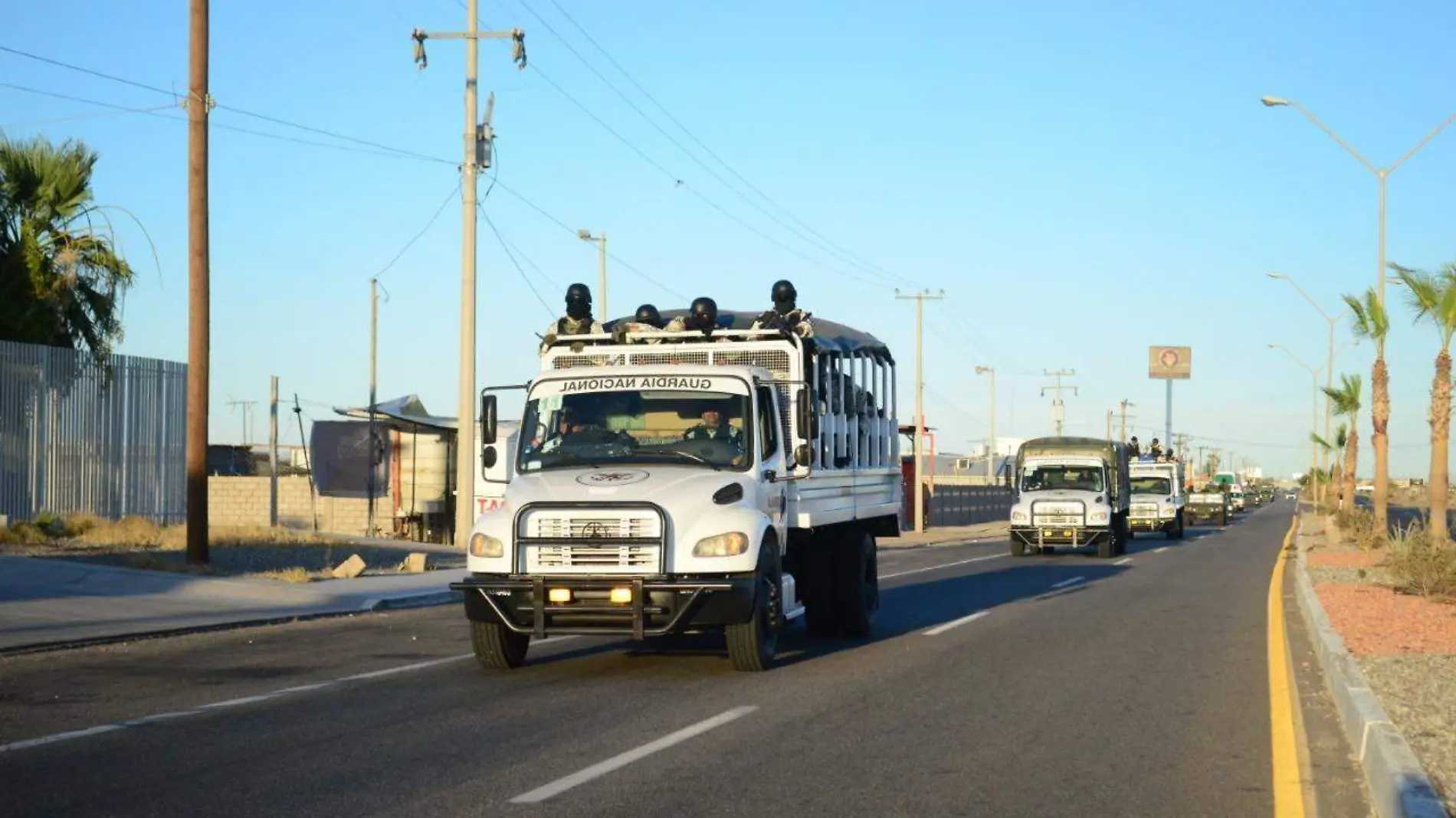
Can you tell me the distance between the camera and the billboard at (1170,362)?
12781 centimetres

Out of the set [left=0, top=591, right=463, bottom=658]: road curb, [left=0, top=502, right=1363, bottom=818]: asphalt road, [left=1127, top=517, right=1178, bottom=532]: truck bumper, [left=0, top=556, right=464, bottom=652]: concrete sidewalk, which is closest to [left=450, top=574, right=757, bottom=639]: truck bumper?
[left=0, top=502, right=1363, bottom=818]: asphalt road

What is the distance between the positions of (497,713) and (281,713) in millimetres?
1465

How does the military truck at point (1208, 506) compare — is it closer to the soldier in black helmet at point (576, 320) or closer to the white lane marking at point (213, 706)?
the soldier in black helmet at point (576, 320)

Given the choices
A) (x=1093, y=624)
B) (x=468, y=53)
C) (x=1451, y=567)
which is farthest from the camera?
(x=468, y=53)

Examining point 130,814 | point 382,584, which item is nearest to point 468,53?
point 382,584

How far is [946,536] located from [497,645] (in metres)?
43.3

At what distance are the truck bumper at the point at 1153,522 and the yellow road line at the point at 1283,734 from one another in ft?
99.4

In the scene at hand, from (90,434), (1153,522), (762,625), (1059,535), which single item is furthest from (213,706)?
(1153,522)

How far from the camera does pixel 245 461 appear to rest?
63.2 metres

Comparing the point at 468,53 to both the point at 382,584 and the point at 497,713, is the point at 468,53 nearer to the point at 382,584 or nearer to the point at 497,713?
the point at 382,584

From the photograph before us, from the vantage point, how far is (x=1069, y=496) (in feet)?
115

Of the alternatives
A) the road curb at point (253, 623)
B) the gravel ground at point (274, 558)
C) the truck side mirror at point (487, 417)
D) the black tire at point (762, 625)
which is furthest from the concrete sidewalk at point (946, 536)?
the black tire at point (762, 625)

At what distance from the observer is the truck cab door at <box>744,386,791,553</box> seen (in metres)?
12.6

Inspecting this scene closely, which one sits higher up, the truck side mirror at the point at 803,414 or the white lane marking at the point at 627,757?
the truck side mirror at the point at 803,414
